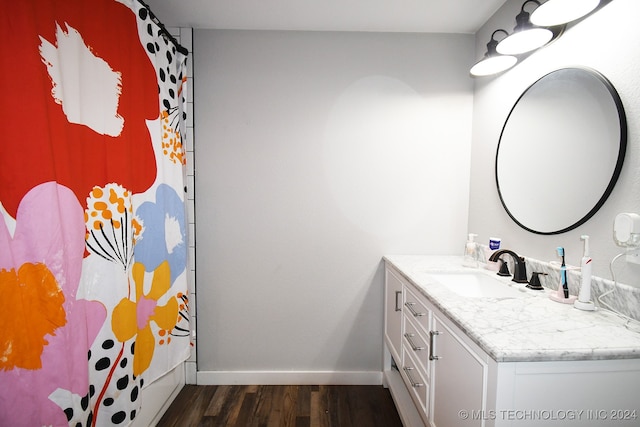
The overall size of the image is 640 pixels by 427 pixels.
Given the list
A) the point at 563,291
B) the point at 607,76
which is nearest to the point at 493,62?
the point at 607,76

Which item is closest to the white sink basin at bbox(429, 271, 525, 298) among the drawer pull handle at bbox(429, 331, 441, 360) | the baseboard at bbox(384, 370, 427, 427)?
the drawer pull handle at bbox(429, 331, 441, 360)

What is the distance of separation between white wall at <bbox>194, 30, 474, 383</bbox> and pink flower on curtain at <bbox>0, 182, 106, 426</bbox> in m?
1.00

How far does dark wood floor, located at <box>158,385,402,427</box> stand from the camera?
5.60 feet

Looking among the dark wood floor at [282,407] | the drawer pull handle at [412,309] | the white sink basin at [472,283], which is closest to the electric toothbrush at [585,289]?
the white sink basin at [472,283]

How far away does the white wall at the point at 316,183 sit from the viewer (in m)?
1.96

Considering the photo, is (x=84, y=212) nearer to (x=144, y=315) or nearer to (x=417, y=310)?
(x=144, y=315)

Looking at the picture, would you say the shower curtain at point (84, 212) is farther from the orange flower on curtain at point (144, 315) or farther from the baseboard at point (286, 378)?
the baseboard at point (286, 378)

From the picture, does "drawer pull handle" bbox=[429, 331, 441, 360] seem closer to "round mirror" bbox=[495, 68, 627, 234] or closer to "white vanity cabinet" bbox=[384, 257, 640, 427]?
"white vanity cabinet" bbox=[384, 257, 640, 427]

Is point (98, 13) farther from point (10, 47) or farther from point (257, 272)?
point (257, 272)

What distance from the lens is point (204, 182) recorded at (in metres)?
1.99

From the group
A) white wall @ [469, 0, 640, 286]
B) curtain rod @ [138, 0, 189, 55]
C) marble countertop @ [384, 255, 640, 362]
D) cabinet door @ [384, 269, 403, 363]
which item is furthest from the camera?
cabinet door @ [384, 269, 403, 363]

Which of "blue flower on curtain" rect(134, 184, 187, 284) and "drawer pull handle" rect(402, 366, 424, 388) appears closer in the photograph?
"drawer pull handle" rect(402, 366, 424, 388)

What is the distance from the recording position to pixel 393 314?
71.7 inches

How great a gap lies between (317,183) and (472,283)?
113 centimetres
